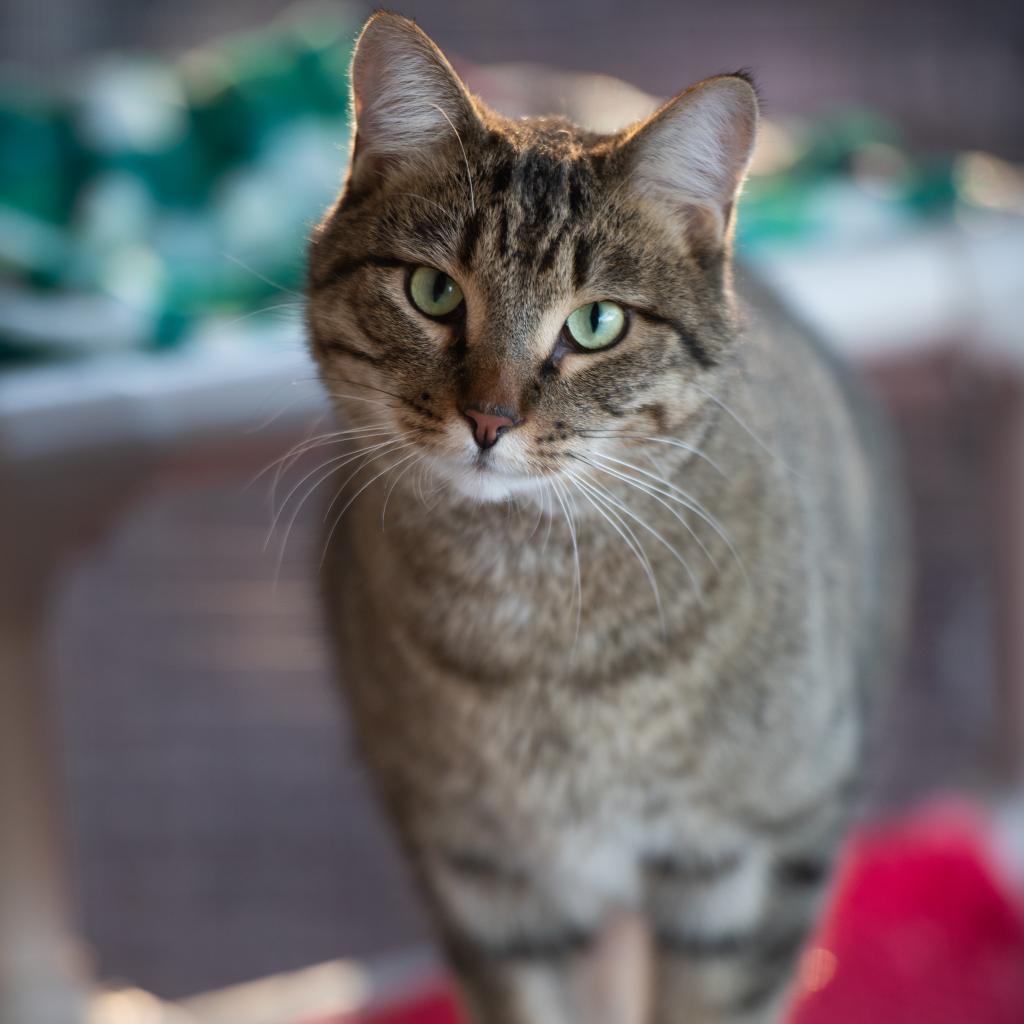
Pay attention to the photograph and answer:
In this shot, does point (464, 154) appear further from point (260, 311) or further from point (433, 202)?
point (260, 311)

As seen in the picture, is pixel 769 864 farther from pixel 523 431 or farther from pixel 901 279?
pixel 901 279

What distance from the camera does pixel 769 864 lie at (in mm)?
828

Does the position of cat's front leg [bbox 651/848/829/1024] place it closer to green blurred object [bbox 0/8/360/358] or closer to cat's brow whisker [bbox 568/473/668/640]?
cat's brow whisker [bbox 568/473/668/640]

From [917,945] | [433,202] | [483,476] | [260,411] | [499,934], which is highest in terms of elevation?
[433,202]

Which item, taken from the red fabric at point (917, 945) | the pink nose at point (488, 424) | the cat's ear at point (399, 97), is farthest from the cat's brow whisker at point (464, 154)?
the red fabric at point (917, 945)

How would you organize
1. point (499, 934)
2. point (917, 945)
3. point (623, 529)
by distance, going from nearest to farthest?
point (623, 529) → point (499, 934) → point (917, 945)

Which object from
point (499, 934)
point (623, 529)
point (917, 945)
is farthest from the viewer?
point (917, 945)

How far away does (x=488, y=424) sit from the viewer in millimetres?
664

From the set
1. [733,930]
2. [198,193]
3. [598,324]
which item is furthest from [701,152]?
[198,193]

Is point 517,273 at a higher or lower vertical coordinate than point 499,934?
higher

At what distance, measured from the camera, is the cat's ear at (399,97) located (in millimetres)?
699

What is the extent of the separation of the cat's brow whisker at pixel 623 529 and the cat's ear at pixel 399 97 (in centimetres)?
21

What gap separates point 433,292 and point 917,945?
828 mm

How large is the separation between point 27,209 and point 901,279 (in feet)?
2.60
